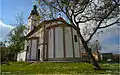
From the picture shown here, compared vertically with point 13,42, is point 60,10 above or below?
above

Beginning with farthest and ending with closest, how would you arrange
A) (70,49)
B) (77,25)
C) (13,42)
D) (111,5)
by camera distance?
(13,42)
(70,49)
(77,25)
(111,5)

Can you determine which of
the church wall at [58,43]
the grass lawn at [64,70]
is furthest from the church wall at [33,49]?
the grass lawn at [64,70]

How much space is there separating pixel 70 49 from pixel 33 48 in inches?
519

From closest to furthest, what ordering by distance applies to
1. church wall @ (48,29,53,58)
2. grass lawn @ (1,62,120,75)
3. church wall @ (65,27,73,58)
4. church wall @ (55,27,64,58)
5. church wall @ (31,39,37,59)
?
1. grass lawn @ (1,62,120,75)
2. church wall @ (55,27,64,58)
3. church wall @ (65,27,73,58)
4. church wall @ (48,29,53,58)
5. church wall @ (31,39,37,59)

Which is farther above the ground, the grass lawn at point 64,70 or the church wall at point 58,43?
the church wall at point 58,43

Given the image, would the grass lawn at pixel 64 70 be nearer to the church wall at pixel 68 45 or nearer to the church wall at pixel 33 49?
the church wall at pixel 68 45

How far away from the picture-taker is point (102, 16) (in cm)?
2253

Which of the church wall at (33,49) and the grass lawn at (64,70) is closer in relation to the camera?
the grass lawn at (64,70)

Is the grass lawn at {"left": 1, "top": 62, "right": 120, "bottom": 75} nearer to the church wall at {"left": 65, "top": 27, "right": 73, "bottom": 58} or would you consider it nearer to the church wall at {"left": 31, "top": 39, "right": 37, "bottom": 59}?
the church wall at {"left": 65, "top": 27, "right": 73, "bottom": 58}

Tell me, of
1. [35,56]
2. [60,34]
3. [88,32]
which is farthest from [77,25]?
[35,56]

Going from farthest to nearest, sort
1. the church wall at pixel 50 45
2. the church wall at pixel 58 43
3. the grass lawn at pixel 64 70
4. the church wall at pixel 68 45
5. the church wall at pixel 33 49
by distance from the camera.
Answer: the church wall at pixel 33 49
the church wall at pixel 50 45
the church wall at pixel 68 45
the church wall at pixel 58 43
the grass lawn at pixel 64 70

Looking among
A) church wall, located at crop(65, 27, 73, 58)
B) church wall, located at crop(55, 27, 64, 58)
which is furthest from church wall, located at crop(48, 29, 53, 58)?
church wall, located at crop(65, 27, 73, 58)

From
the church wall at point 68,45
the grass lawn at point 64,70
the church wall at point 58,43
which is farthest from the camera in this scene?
the church wall at point 68,45

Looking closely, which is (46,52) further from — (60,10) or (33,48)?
(60,10)
